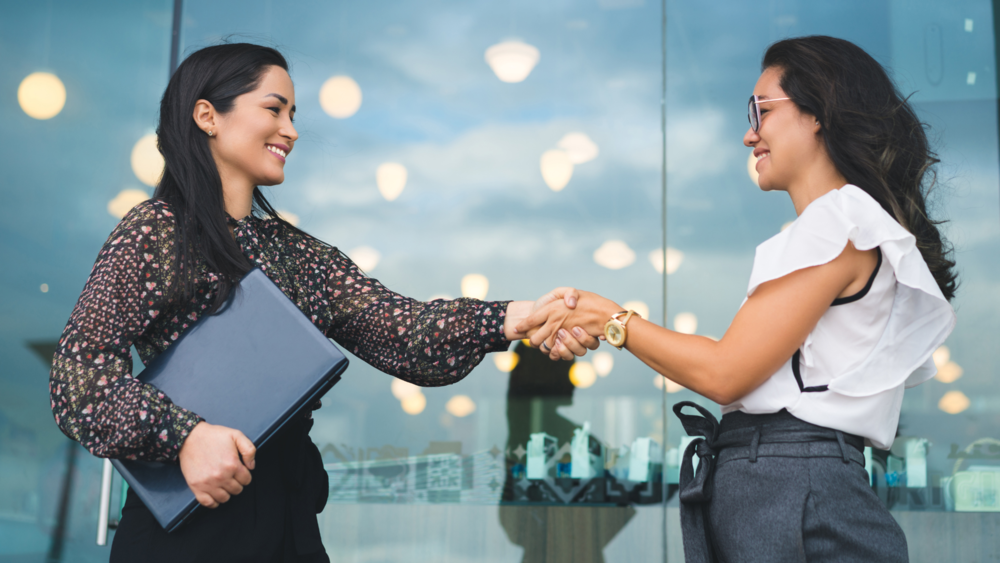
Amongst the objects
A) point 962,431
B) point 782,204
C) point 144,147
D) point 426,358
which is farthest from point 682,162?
point 144,147

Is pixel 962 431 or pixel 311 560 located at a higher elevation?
pixel 962 431

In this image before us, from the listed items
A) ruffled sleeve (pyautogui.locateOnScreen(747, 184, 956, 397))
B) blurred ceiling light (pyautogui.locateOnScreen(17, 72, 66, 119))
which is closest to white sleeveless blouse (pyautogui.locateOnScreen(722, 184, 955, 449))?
ruffled sleeve (pyautogui.locateOnScreen(747, 184, 956, 397))

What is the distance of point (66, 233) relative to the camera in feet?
11.9

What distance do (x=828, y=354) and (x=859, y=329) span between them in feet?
0.22

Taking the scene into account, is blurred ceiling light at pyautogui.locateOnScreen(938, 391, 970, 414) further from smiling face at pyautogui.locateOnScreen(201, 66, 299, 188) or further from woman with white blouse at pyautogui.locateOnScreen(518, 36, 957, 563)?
smiling face at pyautogui.locateOnScreen(201, 66, 299, 188)

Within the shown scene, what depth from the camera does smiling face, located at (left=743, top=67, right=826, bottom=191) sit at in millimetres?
1441

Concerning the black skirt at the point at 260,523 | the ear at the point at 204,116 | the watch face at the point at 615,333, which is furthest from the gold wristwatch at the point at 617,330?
the ear at the point at 204,116

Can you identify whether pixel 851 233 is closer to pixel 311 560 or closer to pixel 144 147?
pixel 311 560

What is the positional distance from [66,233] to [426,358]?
2.87 meters

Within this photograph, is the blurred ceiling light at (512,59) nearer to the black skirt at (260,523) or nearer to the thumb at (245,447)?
the black skirt at (260,523)

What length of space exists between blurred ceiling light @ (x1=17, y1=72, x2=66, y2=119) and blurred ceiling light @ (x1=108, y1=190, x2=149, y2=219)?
1.69 feet

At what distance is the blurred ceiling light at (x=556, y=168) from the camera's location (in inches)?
153

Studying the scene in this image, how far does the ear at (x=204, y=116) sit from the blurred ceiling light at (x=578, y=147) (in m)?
2.56

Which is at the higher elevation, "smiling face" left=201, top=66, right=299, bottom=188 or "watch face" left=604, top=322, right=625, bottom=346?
"smiling face" left=201, top=66, right=299, bottom=188
